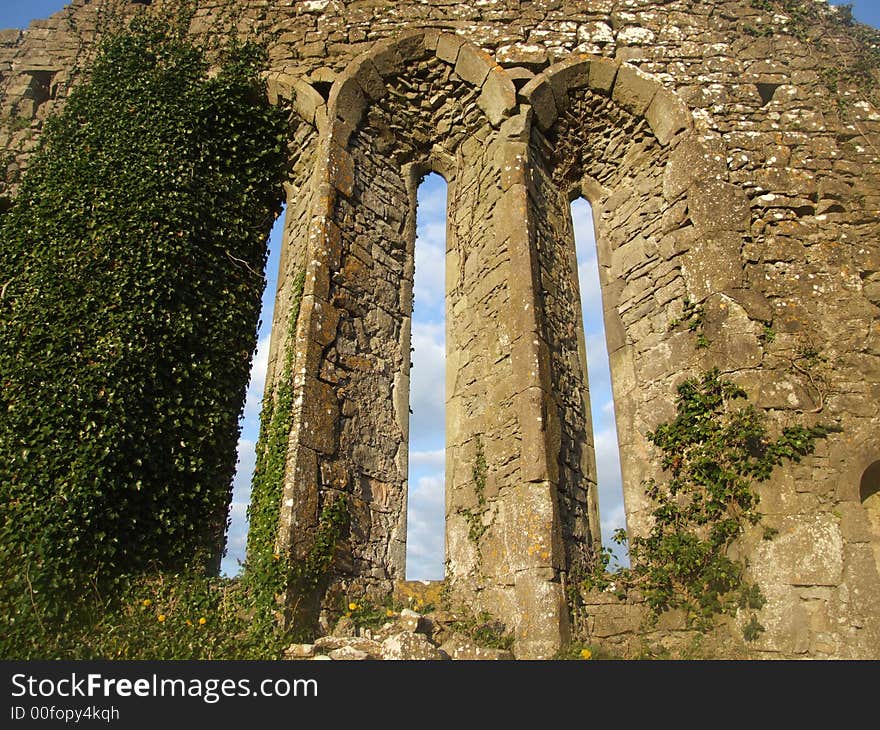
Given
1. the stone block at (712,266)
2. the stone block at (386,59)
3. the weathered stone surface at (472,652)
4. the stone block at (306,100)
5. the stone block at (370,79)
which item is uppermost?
the stone block at (386,59)

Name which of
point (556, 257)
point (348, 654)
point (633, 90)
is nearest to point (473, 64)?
point (633, 90)

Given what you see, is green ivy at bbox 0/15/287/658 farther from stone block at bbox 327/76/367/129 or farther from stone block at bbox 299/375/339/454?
stone block at bbox 299/375/339/454

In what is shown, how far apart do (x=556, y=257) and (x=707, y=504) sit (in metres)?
2.82

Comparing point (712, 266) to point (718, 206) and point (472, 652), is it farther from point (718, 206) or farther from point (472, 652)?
point (472, 652)

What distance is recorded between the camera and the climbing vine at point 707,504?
15.5 feet

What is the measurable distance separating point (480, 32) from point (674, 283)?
376cm

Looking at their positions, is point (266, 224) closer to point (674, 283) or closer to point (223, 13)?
point (223, 13)

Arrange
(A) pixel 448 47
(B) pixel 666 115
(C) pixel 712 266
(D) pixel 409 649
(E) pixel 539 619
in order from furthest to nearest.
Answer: (A) pixel 448 47 → (B) pixel 666 115 → (C) pixel 712 266 → (E) pixel 539 619 → (D) pixel 409 649

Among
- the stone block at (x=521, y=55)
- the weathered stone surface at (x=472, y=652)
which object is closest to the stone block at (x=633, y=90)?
the stone block at (x=521, y=55)

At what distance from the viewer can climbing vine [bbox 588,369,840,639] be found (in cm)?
471

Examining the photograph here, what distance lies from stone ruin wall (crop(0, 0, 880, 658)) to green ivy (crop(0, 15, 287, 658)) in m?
0.55

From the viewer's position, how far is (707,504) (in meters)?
5.02

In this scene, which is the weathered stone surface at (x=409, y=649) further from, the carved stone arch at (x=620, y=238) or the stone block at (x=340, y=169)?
the stone block at (x=340, y=169)

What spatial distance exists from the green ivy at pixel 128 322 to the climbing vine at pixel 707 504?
3672mm
